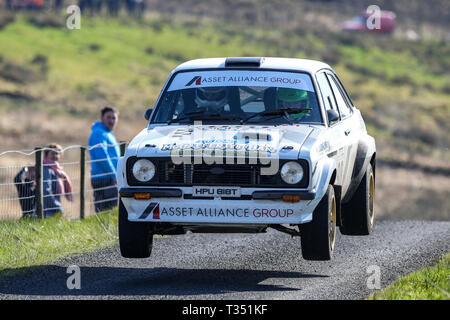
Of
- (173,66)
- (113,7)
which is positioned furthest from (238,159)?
(113,7)

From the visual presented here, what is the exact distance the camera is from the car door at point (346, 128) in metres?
10.2

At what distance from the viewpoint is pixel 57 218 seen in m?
12.6

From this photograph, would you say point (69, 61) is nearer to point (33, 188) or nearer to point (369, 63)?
point (369, 63)

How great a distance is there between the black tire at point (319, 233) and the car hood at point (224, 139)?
1.90 feet

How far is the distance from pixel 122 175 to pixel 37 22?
52.3 m

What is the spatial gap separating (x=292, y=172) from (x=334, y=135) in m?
1.29

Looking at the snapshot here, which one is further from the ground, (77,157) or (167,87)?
(167,87)

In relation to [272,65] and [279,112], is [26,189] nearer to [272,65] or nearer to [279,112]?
[272,65]

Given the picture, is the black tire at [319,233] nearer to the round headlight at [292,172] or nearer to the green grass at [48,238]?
the round headlight at [292,172]

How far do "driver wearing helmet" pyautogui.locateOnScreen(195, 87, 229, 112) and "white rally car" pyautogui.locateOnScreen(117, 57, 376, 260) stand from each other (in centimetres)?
1

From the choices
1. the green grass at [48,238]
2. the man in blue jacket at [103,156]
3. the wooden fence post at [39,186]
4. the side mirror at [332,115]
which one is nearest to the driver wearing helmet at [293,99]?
the side mirror at [332,115]

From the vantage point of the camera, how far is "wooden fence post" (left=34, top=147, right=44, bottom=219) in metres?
12.5
